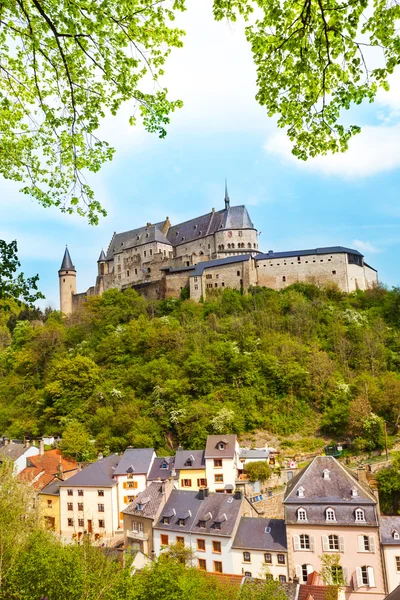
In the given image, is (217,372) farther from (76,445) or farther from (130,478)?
(130,478)

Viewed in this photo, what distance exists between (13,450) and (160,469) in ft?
40.0

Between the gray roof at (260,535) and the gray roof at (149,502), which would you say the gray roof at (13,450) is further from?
the gray roof at (260,535)

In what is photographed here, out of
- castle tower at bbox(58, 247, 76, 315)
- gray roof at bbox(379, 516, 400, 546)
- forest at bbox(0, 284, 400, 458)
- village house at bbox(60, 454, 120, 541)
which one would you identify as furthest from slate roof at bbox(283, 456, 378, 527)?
castle tower at bbox(58, 247, 76, 315)

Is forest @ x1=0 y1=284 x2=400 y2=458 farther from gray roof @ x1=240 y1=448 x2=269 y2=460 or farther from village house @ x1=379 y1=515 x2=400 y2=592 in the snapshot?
village house @ x1=379 y1=515 x2=400 y2=592

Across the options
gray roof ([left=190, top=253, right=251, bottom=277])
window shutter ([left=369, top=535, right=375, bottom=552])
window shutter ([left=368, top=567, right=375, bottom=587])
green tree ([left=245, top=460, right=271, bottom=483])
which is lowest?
window shutter ([left=368, top=567, right=375, bottom=587])

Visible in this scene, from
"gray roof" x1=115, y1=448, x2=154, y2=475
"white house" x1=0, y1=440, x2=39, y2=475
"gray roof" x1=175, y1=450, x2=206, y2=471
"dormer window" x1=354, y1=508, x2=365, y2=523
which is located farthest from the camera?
"white house" x1=0, y1=440, x2=39, y2=475

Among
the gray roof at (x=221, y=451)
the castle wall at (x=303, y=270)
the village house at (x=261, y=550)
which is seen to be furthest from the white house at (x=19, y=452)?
the castle wall at (x=303, y=270)

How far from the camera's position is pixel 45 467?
1302 inches

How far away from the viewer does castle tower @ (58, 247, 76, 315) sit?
229ft

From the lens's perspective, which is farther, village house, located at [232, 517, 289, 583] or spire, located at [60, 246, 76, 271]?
spire, located at [60, 246, 76, 271]

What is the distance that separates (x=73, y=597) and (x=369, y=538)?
1211cm

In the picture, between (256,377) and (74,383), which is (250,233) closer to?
(256,377)

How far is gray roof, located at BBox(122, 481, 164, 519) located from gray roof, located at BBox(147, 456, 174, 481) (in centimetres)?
297

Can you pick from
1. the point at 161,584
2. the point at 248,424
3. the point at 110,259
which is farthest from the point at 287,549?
the point at 110,259
